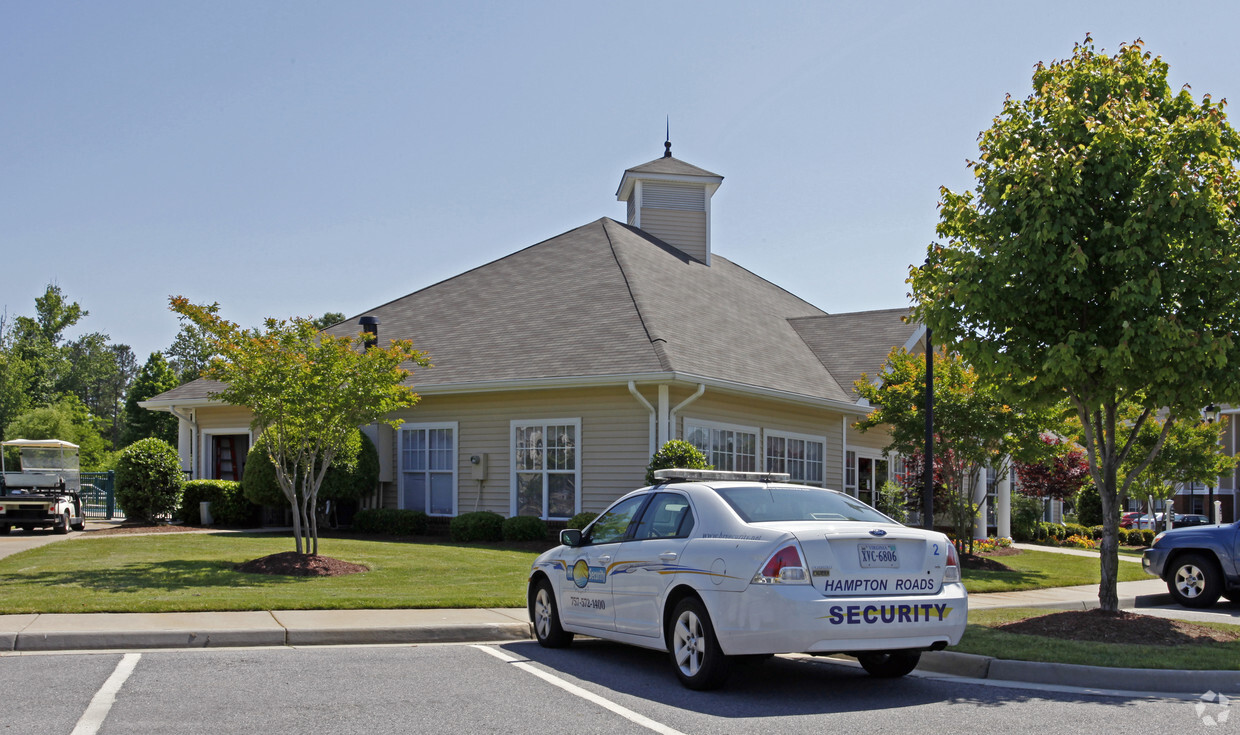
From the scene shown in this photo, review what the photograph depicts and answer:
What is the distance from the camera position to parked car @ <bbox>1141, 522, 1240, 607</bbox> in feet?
46.4

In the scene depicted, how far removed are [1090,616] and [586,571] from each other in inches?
205

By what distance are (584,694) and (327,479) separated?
14776mm

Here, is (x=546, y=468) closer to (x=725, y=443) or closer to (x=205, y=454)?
(x=725, y=443)

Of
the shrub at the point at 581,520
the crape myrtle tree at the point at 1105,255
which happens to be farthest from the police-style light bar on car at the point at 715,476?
the shrub at the point at 581,520

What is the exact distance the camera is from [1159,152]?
10.1 meters

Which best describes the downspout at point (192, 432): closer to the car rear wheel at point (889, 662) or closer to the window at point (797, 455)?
the window at point (797, 455)

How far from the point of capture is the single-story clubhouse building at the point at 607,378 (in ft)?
64.0

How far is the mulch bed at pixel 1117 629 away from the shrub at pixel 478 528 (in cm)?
1102

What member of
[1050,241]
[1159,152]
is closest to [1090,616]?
[1050,241]

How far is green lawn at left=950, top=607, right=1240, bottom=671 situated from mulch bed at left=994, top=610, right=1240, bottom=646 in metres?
0.26

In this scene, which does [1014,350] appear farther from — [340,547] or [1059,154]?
[340,547]

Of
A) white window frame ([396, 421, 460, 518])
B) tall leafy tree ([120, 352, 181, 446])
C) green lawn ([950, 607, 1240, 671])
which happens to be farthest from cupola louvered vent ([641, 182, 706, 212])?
tall leafy tree ([120, 352, 181, 446])

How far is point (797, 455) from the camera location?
22766 mm

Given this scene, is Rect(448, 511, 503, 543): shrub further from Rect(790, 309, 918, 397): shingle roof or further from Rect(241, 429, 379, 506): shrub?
Rect(790, 309, 918, 397): shingle roof
